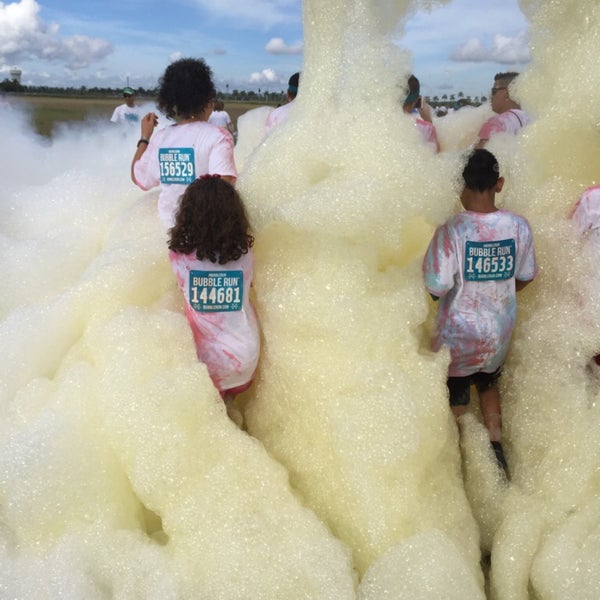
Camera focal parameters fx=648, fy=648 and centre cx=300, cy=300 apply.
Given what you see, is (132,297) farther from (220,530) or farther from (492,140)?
(492,140)

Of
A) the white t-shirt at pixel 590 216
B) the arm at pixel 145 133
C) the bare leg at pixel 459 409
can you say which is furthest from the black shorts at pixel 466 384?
the arm at pixel 145 133

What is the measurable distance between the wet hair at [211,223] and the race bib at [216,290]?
0.16ft

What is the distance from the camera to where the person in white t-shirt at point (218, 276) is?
1700 mm

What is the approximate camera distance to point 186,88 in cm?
218

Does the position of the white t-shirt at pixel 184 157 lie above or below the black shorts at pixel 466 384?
above

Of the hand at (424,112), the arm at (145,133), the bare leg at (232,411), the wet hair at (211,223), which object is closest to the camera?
the wet hair at (211,223)

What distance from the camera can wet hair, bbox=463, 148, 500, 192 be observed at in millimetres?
1780

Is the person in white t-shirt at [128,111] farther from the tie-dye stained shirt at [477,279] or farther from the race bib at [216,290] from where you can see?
the tie-dye stained shirt at [477,279]

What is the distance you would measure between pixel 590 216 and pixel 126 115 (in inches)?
185

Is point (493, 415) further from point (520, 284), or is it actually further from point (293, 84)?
point (293, 84)

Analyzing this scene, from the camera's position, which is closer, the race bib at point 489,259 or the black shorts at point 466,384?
the race bib at point 489,259

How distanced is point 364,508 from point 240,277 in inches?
26.9

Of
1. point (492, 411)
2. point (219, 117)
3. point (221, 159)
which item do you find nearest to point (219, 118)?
point (219, 117)

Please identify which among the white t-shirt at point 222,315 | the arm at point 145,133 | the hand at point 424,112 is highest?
the hand at point 424,112
